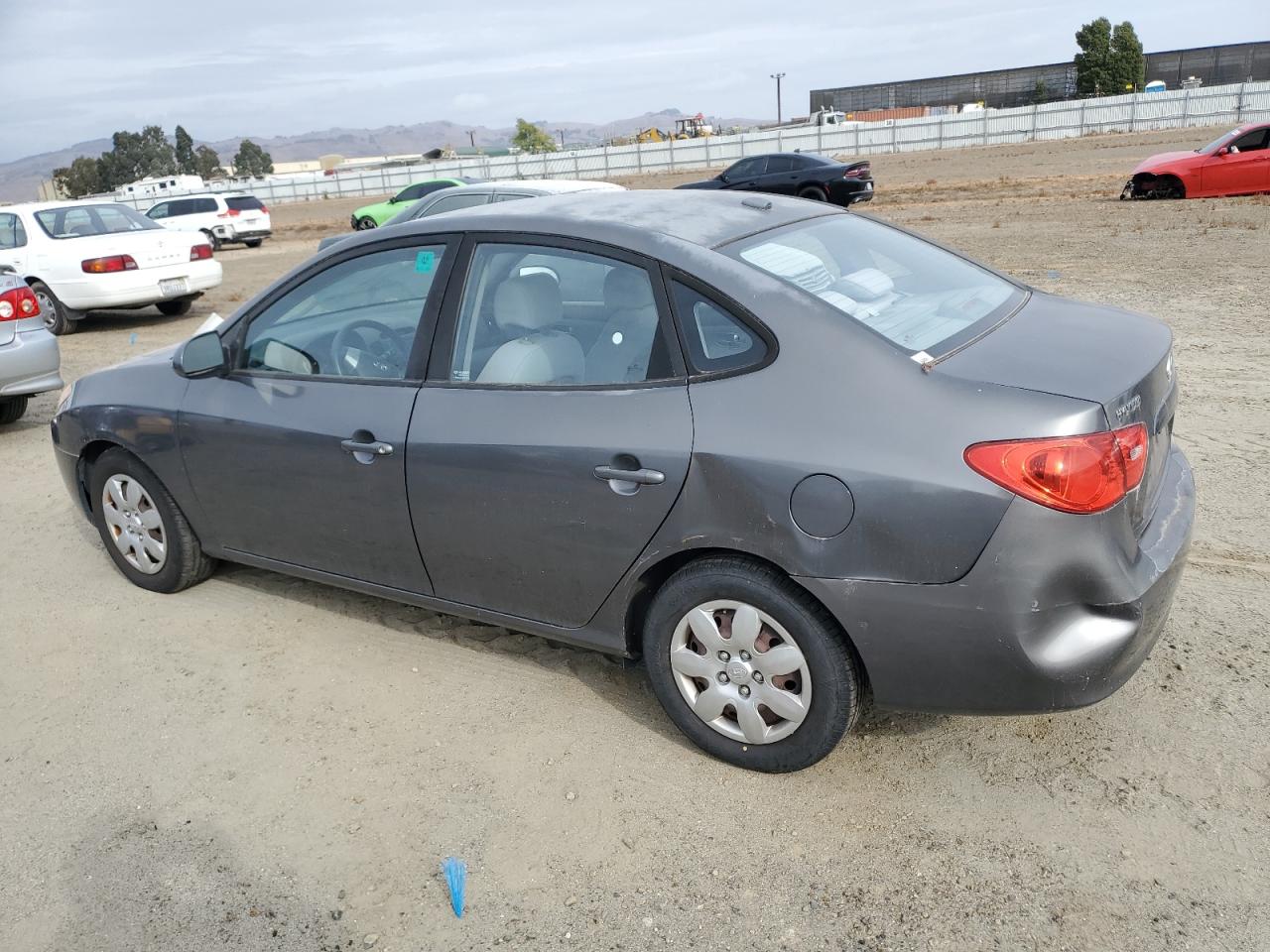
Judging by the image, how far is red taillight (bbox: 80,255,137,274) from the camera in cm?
1223

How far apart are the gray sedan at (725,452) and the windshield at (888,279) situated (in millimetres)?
18

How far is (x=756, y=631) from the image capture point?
117 inches

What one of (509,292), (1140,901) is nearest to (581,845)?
(1140,901)

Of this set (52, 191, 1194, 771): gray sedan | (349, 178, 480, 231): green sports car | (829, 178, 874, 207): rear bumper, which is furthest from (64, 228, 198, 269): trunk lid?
(829, 178, 874, 207): rear bumper

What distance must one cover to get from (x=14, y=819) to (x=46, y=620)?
1634mm

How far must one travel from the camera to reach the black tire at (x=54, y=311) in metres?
12.4

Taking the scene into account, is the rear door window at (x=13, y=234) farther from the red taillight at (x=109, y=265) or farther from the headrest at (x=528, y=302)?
the headrest at (x=528, y=302)

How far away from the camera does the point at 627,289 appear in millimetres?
3219

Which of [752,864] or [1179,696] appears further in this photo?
[1179,696]

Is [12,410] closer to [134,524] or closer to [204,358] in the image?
[134,524]

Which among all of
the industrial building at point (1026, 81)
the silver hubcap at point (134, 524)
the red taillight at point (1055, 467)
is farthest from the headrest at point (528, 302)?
the industrial building at point (1026, 81)

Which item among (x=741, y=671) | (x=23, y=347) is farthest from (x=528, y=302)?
(x=23, y=347)

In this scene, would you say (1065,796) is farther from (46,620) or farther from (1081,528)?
(46,620)

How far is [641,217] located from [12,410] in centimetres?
708
